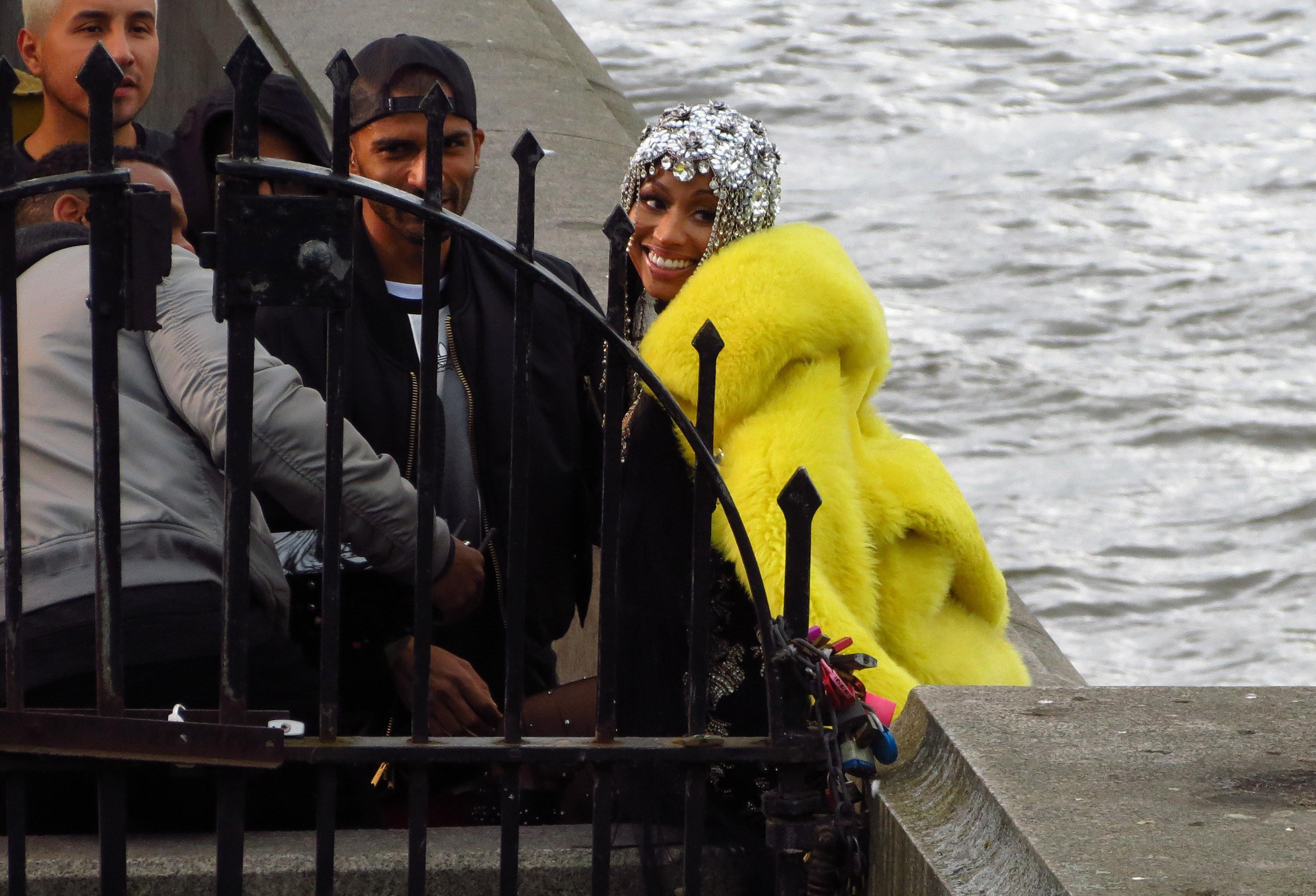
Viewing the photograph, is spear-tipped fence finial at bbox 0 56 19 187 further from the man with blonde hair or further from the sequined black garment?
the man with blonde hair

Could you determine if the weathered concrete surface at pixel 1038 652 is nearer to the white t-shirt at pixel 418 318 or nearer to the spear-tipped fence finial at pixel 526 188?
the white t-shirt at pixel 418 318

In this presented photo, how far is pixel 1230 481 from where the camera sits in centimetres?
787

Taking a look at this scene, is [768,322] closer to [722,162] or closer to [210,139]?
[722,162]

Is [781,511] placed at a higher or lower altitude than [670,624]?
higher

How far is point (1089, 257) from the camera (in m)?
10.6

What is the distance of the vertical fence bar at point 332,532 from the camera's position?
1864 millimetres

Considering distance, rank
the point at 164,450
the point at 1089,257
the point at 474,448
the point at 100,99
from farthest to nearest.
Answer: the point at 1089,257, the point at 474,448, the point at 164,450, the point at 100,99

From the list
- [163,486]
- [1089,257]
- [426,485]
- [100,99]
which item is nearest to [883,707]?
[426,485]

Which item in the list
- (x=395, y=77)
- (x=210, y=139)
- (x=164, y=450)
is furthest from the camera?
(x=210, y=139)

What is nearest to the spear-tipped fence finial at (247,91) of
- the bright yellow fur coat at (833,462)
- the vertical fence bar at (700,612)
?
the vertical fence bar at (700,612)

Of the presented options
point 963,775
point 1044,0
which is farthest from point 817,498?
point 1044,0

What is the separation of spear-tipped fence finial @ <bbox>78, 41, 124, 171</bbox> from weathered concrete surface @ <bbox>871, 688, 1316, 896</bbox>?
119 centimetres

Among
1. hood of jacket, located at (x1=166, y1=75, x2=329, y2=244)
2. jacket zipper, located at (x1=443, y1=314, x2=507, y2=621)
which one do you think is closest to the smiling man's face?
hood of jacket, located at (x1=166, y1=75, x2=329, y2=244)

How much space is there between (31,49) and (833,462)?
2405mm
